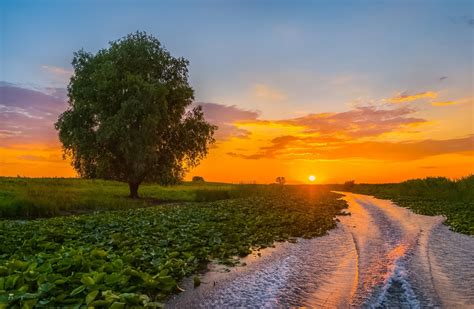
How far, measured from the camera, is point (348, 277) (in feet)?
35.3

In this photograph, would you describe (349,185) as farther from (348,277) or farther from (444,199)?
(348,277)

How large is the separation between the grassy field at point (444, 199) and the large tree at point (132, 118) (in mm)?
24476

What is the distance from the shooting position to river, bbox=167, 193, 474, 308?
888cm

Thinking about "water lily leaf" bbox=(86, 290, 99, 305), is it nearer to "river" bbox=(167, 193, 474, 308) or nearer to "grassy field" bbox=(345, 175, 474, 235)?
"river" bbox=(167, 193, 474, 308)

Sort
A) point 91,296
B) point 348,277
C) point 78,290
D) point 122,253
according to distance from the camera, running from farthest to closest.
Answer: point 122,253 → point 348,277 → point 78,290 → point 91,296

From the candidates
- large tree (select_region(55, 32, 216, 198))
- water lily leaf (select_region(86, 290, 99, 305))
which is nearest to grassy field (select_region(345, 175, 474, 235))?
water lily leaf (select_region(86, 290, 99, 305))

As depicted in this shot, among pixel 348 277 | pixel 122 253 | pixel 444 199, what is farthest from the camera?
pixel 444 199

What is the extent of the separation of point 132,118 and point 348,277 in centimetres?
3641

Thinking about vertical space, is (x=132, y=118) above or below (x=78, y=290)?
above

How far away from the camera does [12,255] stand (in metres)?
12.4

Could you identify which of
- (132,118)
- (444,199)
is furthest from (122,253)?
(444,199)

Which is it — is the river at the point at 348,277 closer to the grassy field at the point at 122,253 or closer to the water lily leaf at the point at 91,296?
the grassy field at the point at 122,253

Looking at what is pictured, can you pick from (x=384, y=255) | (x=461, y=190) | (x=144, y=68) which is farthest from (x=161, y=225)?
(x=461, y=190)

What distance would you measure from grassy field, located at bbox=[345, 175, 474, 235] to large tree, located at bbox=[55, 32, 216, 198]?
24.5 m
